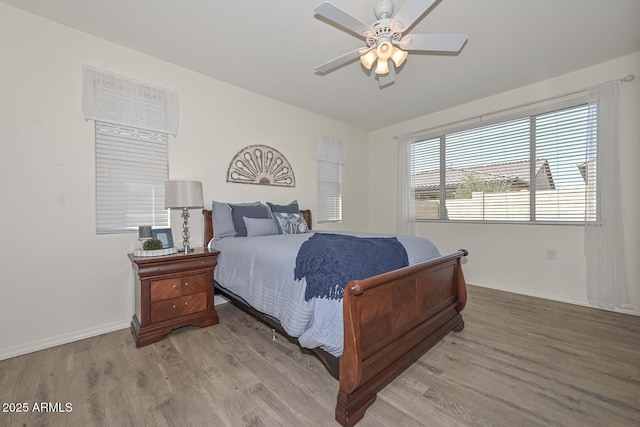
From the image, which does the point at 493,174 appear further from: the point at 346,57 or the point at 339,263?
the point at 339,263

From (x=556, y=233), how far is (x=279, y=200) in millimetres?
3577

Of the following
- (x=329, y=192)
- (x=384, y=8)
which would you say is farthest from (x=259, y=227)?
(x=384, y=8)

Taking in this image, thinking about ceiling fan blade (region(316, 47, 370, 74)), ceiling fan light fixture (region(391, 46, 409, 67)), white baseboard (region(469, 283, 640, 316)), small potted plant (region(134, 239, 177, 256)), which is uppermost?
ceiling fan blade (region(316, 47, 370, 74))

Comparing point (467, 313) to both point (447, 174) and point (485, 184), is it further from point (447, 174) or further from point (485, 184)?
point (447, 174)

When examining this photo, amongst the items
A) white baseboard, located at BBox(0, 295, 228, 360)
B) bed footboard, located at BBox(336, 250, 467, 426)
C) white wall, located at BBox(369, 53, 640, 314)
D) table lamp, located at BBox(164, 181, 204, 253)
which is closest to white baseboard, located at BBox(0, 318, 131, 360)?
white baseboard, located at BBox(0, 295, 228, 360)

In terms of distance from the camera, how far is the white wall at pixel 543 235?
9.19 feet

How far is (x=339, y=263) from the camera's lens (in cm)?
154

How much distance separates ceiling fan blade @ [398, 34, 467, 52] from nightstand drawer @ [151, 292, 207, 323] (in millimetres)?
2701

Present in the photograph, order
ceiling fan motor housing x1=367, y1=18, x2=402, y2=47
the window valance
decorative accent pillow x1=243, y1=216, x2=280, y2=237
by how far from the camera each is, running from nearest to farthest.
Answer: ceiling fan motor housing x1=367, y1=18, x2=402, y2=47, the window valance, decorative accent pillow x1=243, y1=216, x2=280, y2=237

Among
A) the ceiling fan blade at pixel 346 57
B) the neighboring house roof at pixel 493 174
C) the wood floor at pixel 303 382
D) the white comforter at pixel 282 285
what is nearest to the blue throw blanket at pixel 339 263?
the white comforter at pixel 282 285

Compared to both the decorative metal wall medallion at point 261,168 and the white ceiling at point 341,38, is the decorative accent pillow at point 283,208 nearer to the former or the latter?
the decorative metal wall medallion at point 261,168

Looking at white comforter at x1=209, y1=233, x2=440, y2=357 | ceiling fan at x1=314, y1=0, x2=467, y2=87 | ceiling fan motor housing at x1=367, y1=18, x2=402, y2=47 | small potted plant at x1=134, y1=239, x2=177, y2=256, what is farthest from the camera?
small potted plant at x1=134, y1=239, x2=177, y2=256

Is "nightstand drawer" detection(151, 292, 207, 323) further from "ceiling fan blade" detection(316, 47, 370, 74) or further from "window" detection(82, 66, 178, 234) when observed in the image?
"ceiling fan blade" detection(316, 47, 370, 74)

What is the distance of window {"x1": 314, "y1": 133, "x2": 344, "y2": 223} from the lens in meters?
4.46
